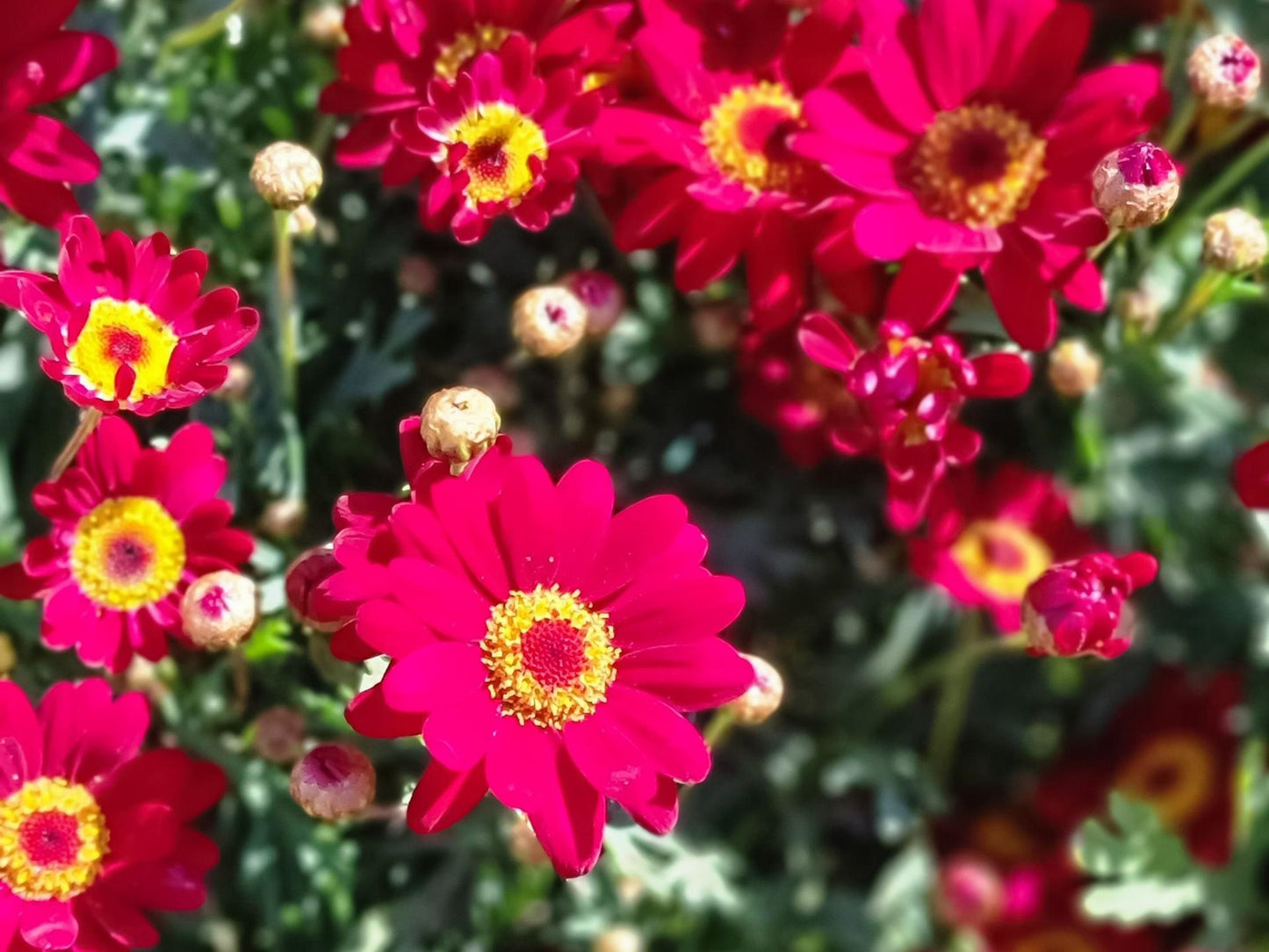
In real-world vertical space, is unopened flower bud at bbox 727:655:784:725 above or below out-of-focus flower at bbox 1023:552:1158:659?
below

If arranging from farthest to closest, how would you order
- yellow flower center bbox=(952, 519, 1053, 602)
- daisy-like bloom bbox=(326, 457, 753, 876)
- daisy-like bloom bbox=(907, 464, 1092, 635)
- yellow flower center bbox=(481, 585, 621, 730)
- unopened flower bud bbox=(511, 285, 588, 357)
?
yellow flower center bbox=(952, 519, 1053, 602)
daisy-like bloom bbox=(907, 464, 1092, 635)
unopened flower bud bbox=(511, 285, 588, 357)
yellow flower center bbox=(481, 585, 621, 730)
daisy-like bloom bbox=(326, 457, 753, 876)

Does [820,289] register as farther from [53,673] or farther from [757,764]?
[53,673]

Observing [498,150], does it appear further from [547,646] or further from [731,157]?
[547,646]

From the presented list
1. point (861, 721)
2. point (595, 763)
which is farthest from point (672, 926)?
point (595, 763)

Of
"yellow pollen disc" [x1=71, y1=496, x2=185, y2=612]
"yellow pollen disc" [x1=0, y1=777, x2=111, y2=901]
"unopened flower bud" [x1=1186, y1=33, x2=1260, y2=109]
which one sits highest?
"unopened flower bud" [x1=1186, y1=33, x2=1260, y2=109]

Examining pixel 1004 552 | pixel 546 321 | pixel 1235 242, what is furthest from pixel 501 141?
pixel 1004 552

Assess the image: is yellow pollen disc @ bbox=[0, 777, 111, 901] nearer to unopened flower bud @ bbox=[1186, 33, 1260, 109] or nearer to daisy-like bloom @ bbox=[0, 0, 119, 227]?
daisy-like bloom @ bbox=[0, 0, 119, 227]

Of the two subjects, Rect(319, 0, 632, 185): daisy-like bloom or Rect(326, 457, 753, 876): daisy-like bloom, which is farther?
Rect(319, 0, 632, 185): daisy-like bloom

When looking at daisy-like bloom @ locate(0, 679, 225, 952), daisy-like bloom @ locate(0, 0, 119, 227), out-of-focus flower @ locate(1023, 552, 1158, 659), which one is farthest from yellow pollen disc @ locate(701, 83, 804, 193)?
daisy-like bloom @ locate(0, 679, 225, 952)
